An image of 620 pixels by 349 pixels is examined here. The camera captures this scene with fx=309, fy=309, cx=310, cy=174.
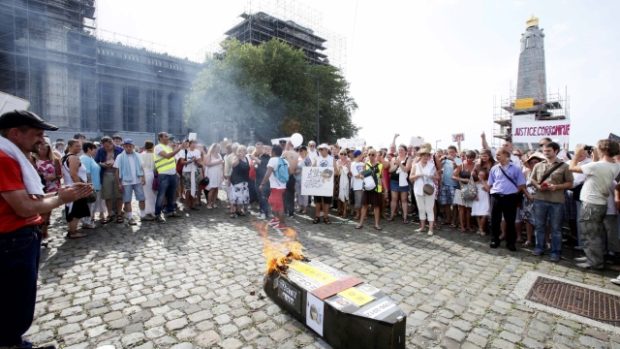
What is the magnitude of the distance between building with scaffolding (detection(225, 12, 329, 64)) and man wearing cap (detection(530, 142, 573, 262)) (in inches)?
2110

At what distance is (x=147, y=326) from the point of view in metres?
3.34

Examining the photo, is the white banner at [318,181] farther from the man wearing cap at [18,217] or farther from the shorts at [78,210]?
the man wearing cap at [18,217]

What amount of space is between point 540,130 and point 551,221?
13.5ft

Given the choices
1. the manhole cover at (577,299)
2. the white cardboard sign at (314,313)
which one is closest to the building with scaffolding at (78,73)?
the white cardboard sign at (314,313)

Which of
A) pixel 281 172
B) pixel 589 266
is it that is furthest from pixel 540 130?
pixel 281 172

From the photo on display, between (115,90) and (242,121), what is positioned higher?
(115,90)

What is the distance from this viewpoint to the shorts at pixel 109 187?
7.70 m

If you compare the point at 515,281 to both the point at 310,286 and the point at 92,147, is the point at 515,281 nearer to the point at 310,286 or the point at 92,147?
the point at 310,286

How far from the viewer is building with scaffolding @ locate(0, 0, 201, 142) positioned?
113 ft

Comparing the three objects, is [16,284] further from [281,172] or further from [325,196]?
[325,196]

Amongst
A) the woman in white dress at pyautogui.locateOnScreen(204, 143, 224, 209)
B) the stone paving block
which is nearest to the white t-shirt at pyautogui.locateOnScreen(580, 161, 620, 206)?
the stone paving block

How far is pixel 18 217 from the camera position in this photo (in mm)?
2508

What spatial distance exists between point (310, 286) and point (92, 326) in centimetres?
238

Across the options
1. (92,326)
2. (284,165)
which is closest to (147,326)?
(92,326)
